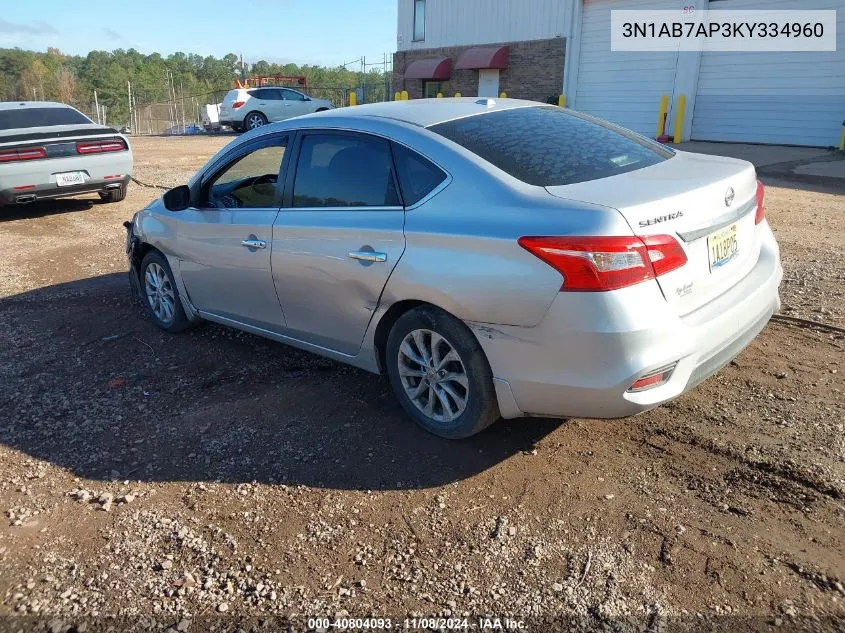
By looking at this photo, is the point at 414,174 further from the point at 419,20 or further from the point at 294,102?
the point at 419,20

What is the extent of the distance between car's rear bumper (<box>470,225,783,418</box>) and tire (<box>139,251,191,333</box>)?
9.55 ft

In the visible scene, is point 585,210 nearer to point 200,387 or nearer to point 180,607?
point 180,607

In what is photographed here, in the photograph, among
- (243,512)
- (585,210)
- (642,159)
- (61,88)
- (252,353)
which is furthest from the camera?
(61,88)

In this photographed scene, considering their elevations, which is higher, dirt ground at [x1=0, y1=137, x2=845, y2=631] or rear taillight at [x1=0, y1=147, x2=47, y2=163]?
rear taillight at [x1=0, y1=147, x2=47, y2=163]

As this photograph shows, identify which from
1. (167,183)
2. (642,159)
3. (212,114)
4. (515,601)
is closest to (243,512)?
(515,601)

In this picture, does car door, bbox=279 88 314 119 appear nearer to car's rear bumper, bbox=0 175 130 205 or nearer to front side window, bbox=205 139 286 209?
car's rear bumper, bbox=0 175 130 205

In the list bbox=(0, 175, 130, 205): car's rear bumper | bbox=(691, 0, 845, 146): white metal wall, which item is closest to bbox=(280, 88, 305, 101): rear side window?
bbox=(691, 0, 845, 146): white metal wall

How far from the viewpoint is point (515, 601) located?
8.35 feet

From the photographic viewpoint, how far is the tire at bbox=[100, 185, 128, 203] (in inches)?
437

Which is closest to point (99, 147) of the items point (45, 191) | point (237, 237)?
point (45, 191)

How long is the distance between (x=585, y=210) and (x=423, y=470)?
1445mm

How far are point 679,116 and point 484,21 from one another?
9742 millimetres

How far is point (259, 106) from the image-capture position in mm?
25391

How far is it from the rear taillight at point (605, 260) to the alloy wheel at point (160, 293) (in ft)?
11.0
